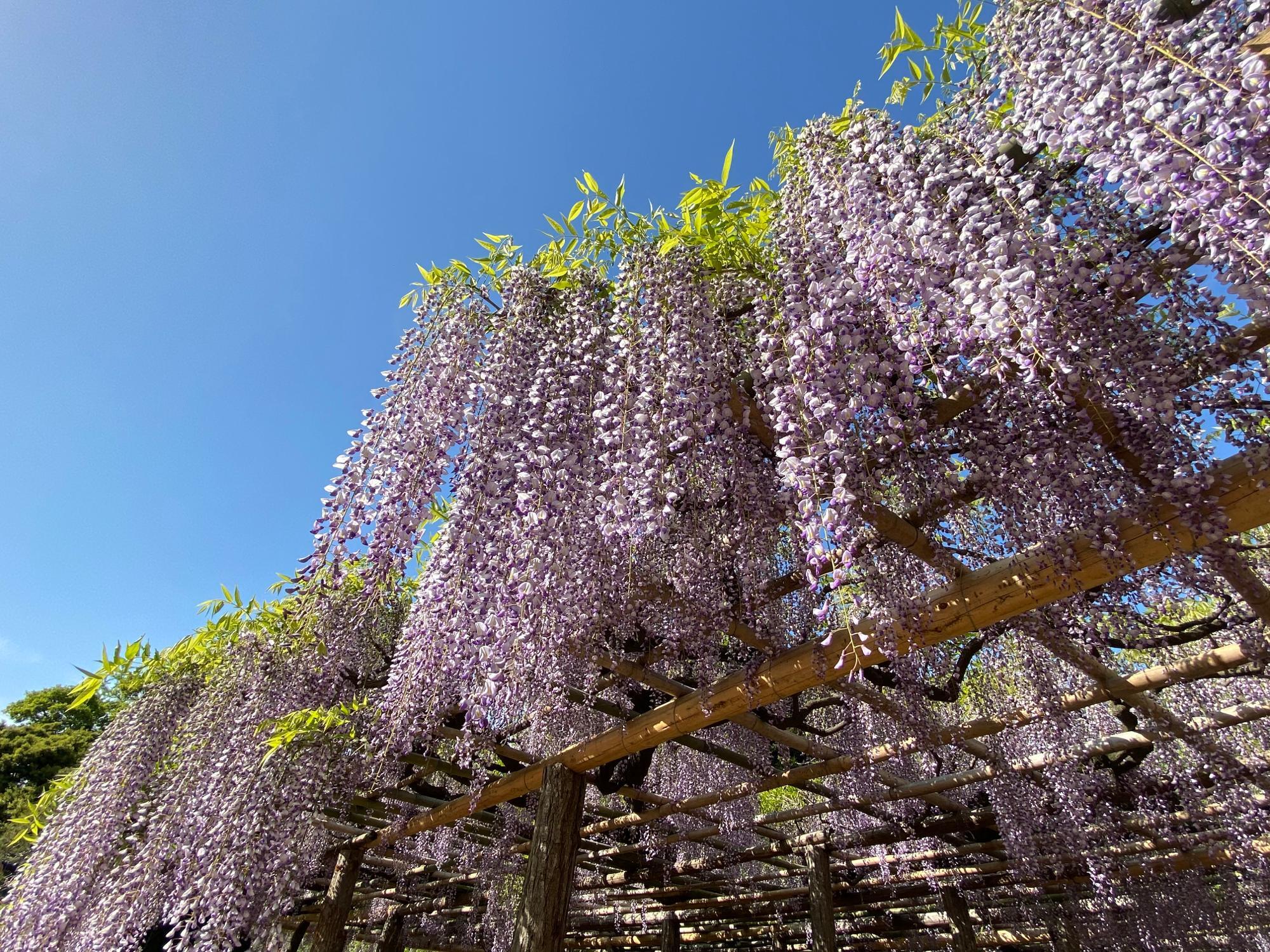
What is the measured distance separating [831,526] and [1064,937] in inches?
313

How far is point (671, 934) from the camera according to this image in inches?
351

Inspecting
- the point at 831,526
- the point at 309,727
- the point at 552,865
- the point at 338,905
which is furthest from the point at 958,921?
the point at 831,526

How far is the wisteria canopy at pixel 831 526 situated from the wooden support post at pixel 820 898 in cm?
79

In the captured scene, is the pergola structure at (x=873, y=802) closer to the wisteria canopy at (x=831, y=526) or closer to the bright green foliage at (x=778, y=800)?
the wisteria canopy at (x=831, y=526)

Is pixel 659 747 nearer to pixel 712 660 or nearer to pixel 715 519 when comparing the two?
pixel 712 660

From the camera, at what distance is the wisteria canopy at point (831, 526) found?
2.08 meters

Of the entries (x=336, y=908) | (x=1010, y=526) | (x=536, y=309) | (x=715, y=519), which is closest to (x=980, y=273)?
(x=1010, y=526)

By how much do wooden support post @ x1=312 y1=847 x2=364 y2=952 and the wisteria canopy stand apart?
1345 millimetres

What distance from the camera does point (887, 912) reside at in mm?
8805

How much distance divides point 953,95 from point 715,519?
1.96 metres

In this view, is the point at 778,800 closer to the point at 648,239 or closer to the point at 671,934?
the point at 671,934

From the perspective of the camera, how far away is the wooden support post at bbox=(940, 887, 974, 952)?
6.68m

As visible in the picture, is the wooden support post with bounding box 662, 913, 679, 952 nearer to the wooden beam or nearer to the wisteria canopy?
the wisteria canopy

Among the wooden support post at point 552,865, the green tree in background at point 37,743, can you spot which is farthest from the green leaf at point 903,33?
the green tree in background at point 37,743
